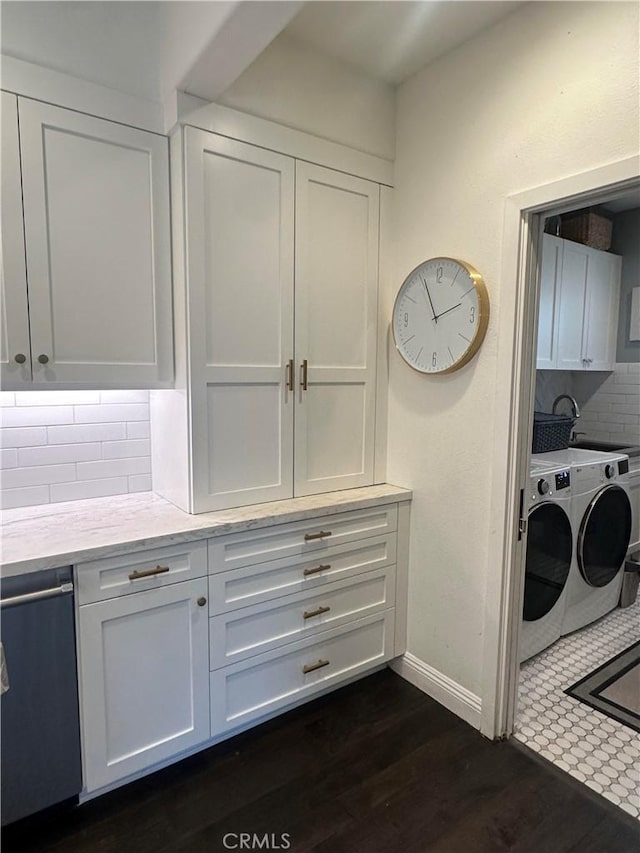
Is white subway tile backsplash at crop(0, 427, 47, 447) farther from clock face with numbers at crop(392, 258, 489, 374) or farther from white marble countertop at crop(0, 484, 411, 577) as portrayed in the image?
clock face with numbers at crop(392, 258, 489, 374)

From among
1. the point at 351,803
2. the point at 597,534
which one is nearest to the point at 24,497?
the point at 351,803

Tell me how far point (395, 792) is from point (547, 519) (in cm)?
136

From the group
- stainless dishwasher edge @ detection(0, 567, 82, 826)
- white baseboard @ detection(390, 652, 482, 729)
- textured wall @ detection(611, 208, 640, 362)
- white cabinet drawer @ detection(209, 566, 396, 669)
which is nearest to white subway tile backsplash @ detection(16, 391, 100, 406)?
stainless dishwasher edge @ detection(0, 567, 82, 826)

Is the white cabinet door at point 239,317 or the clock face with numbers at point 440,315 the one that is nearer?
the white cabinet door at point 239,317

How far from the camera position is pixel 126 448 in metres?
2.15

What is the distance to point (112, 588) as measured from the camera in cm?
157

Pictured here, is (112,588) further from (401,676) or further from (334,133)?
(334,133)

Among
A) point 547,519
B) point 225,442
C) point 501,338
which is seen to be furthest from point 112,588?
point 547,519

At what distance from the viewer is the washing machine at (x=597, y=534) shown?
8.39 feet

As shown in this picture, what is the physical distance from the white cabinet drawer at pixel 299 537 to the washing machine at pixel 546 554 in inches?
26.9

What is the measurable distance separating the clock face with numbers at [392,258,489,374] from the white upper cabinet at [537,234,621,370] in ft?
3.22

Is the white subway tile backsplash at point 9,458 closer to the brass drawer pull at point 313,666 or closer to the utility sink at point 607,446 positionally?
the brass drawer pull at point 313,666

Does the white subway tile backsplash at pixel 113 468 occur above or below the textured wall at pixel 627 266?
below

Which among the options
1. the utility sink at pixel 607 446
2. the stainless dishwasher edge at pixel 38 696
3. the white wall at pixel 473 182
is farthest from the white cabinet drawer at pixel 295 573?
the utility sink at pixel 607 446
